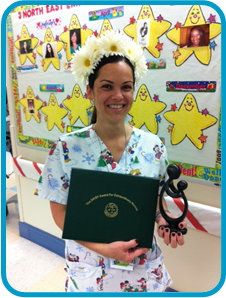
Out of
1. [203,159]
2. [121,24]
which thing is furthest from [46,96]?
[203,159]

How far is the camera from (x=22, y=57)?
89.2 inches

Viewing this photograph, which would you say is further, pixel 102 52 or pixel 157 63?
pixel 157 63

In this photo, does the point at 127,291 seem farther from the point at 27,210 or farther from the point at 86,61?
the point at 27,210

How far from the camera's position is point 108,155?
3.72 ft

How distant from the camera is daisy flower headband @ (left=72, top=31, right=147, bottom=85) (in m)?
1.04

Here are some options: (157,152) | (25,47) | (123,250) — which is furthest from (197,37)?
(25,47)

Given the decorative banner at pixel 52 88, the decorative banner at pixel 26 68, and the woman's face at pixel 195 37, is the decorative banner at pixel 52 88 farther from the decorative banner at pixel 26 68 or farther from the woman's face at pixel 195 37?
the woman's face at pixel 195 37

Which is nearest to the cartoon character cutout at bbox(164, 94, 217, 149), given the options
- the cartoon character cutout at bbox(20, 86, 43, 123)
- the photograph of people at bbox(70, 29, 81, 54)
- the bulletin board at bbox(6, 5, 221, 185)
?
the bulletin board at bbox(6, 5, 221, 185)

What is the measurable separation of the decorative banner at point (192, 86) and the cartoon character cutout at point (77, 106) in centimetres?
64

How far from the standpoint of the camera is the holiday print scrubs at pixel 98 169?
3.52 ft

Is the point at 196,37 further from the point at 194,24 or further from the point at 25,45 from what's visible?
the point at 25,45

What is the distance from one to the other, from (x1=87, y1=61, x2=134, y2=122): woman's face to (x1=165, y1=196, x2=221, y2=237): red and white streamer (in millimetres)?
847

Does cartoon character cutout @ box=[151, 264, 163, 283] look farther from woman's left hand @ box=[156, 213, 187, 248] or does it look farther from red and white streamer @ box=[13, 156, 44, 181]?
red and white streamer @ box=[13, 156, 44, 181]

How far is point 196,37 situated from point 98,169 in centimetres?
90
